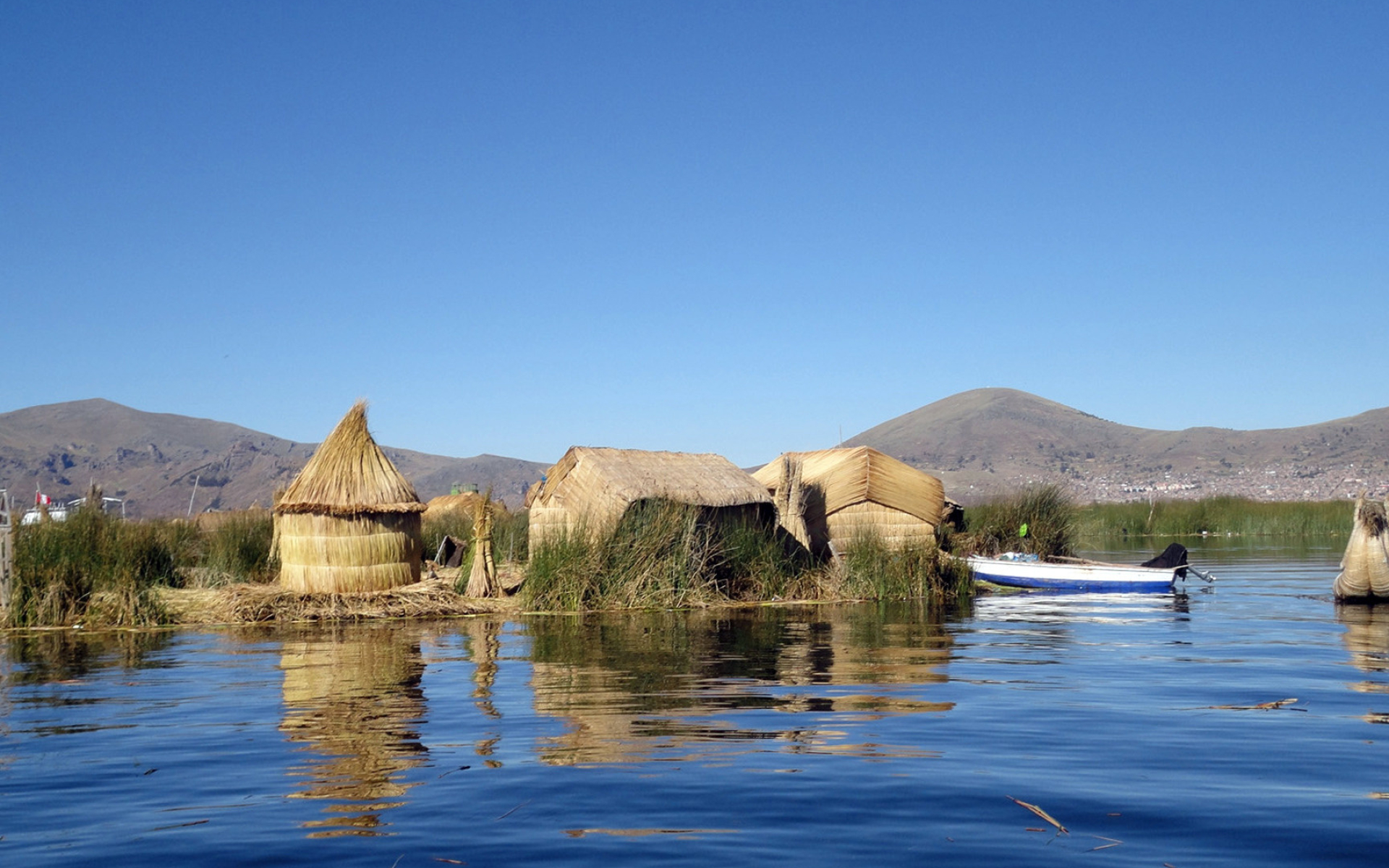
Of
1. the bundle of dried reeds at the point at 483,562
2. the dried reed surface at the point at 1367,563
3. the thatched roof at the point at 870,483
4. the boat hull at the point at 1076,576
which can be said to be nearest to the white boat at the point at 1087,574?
the boat hull at the point at 1076,576

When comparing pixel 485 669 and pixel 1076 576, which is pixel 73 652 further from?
pixel 1076 576

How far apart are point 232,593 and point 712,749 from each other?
484 inches

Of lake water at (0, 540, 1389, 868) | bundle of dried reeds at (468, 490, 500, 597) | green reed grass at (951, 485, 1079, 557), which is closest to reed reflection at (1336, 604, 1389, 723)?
lake water at (0, 540, 1389, 868)

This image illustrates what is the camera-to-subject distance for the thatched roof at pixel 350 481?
18.6 metres

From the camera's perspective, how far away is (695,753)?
703 centimetres

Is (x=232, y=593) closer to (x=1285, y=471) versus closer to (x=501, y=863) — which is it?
(x=501, y=863)

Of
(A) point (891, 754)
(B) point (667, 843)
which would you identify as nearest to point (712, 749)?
(A) point (891, 754)

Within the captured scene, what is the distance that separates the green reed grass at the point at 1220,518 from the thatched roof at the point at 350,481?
2982cm

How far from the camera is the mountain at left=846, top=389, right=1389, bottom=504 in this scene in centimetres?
10575

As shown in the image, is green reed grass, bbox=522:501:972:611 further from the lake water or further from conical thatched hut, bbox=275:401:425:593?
the lake water

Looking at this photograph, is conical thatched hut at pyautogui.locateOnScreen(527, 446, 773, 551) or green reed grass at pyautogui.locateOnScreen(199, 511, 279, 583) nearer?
conical thatched hut at pyautogui.locateOnScreen(527, 446, 773, 551)

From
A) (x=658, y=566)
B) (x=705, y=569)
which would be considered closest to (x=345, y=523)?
(x=658, y=566)

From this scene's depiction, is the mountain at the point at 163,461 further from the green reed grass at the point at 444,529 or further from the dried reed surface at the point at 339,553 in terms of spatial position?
the dried reed surface at the point at 339,553

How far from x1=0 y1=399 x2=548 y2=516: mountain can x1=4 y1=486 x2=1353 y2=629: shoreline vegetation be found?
234ft
